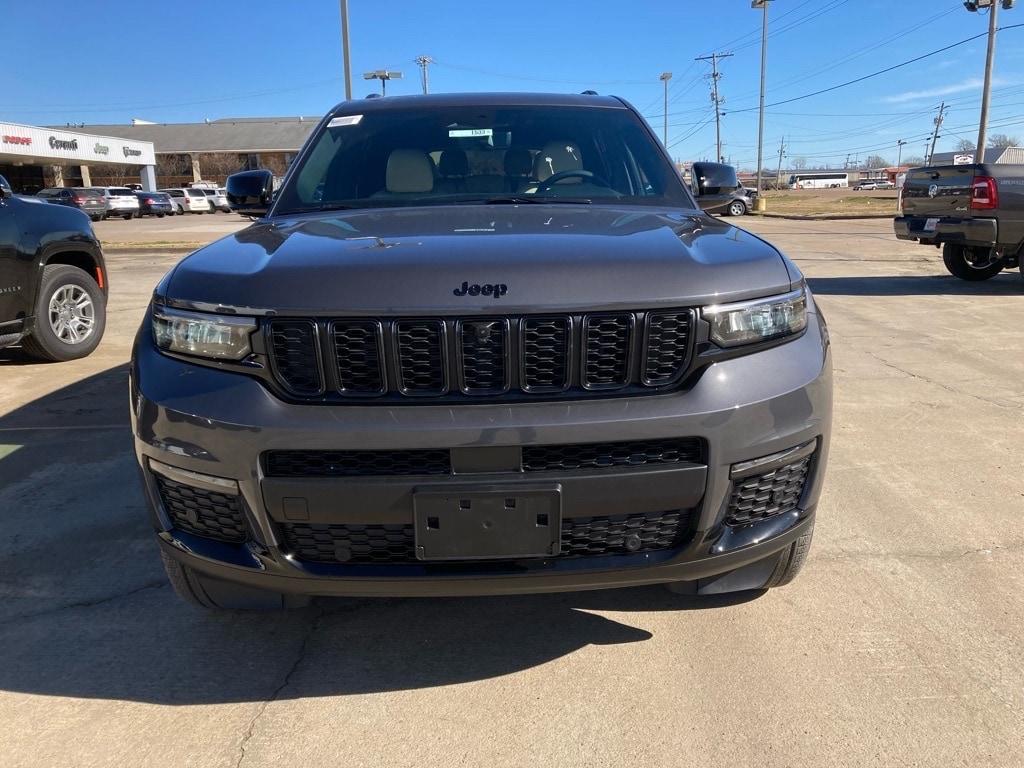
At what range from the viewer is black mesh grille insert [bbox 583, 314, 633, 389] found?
209cm

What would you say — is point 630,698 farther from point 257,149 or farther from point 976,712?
point 257,149

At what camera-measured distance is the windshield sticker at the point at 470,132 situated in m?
3.63

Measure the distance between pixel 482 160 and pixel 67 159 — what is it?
64447mm

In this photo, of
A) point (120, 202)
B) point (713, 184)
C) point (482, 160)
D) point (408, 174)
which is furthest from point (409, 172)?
point (120, 202)

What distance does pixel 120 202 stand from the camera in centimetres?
4009

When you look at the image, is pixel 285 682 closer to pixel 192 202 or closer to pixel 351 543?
pixel 351 543

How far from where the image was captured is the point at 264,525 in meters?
2.08

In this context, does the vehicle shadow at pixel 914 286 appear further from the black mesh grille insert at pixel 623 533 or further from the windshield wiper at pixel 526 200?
the black mesh grille insert at pixel 623 533

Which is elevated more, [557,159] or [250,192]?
[557,159]

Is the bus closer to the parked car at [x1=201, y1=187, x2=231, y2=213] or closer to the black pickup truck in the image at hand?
the parked car at [x1=201, y1=187, x2=231, y2=213]

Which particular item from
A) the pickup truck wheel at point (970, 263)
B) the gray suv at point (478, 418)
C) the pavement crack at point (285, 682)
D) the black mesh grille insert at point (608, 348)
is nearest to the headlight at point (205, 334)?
the gray suv at point (478, 418)

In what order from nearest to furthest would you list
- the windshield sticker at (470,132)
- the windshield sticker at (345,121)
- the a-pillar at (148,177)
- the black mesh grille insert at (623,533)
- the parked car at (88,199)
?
the black mesh grille insert at (623,533)
the windshield sticker at (470,132)
the windshield sticker at (345,121)
the parked car at (88,199)
the a-pillar at (148,177)

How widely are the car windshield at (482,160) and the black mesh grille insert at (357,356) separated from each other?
1.26m

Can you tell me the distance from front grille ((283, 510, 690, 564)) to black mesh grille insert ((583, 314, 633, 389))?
1.18 feet
